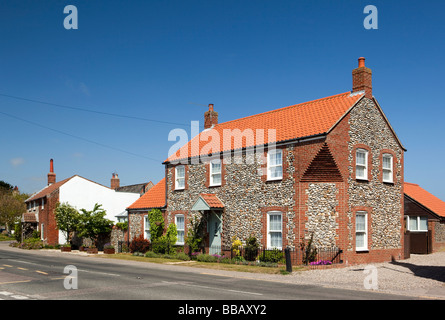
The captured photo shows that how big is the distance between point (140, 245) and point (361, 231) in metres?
17.6

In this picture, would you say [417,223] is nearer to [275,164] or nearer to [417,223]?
[417,223]

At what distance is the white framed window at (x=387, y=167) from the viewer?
27.9 meters

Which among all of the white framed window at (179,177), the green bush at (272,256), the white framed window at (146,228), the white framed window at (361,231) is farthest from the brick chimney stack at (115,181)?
the white framed window at (361,231)

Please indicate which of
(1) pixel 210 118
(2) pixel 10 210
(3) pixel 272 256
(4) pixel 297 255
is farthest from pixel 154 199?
(2) pixel 10 210

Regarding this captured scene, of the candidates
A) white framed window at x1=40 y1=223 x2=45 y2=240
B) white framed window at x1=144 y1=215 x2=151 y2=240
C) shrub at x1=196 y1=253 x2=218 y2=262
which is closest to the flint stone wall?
shrub at x1=196 y1=253 x2=218 y2=262

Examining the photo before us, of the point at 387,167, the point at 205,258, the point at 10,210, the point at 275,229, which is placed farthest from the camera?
the point at 10,210

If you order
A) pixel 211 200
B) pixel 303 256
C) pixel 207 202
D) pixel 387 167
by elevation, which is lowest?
pixel 303 256

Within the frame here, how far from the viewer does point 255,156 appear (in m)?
27.4

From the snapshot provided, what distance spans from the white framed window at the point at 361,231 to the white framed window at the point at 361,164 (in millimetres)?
2171

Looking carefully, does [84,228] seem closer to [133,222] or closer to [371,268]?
[133,222]

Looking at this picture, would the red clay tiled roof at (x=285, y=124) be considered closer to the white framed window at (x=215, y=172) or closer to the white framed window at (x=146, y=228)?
the white framed window at (x=215, y=172)

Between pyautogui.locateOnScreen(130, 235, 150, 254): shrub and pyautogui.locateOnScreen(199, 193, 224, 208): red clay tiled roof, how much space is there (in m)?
8.15

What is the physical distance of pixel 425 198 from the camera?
3862 centimetres
